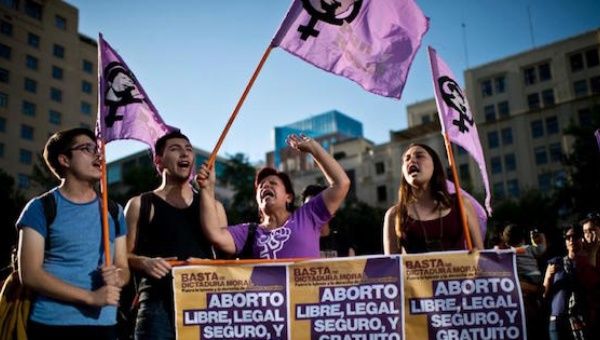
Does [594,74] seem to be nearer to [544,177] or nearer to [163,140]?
[544,177]

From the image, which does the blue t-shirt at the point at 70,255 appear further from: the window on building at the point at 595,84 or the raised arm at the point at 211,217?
the window on building at the point at 595,84

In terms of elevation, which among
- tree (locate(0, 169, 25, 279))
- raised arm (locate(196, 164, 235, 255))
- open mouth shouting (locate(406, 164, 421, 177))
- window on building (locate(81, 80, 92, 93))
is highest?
window on building (locate(81, 80, 92, 93))

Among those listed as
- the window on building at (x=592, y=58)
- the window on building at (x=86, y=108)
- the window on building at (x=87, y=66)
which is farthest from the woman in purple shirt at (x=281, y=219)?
the window on building at (x=87, y=66)

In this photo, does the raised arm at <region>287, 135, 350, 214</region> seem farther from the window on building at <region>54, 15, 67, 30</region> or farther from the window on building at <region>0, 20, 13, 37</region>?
the window on building at <region>54, 15, 67, 30</region>

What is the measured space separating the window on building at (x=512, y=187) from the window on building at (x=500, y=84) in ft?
32.5

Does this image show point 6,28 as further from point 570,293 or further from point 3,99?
point 570,293

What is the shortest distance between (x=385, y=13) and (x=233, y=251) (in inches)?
104

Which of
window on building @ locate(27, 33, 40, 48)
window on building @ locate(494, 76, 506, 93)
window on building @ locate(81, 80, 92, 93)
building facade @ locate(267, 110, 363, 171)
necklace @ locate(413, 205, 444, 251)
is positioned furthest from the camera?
building facade @ locate(267, 110, 363, 171)

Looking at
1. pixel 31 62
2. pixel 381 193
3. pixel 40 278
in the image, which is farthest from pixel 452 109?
pixel 31 62

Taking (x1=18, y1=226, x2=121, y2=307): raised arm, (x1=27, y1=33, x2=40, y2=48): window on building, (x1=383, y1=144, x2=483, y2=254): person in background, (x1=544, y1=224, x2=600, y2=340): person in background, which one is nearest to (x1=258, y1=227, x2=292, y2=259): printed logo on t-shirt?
(x1=383, y1=144, x2=483, y2=254): person in background

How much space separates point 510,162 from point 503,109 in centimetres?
618

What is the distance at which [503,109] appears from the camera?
167 feet

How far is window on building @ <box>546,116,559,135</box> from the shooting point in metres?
46.3

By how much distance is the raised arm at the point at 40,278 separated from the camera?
2918 millimetres
